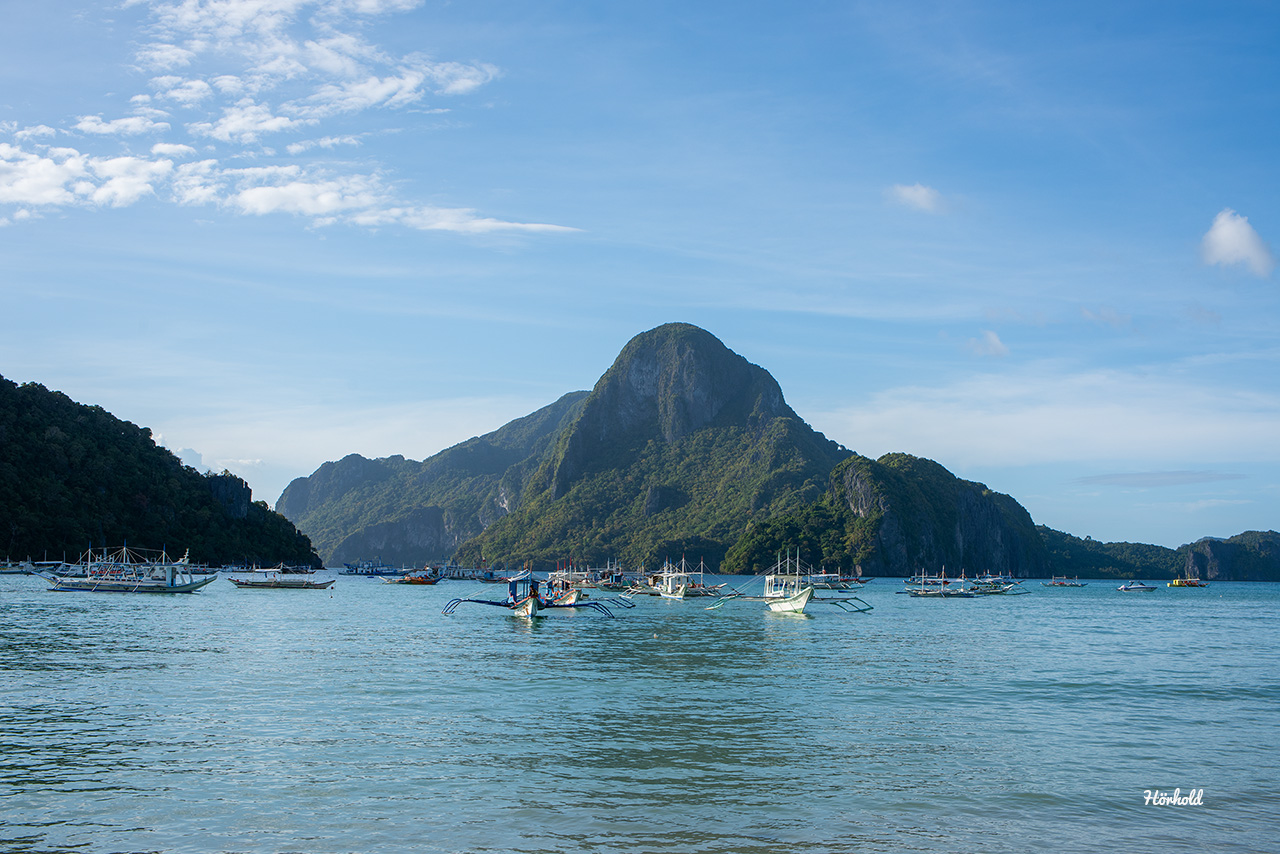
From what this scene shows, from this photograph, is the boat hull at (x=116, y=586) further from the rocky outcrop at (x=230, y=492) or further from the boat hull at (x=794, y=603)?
the rocky outcrop at (x=230, y=492)

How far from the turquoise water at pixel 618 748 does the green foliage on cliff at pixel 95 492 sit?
76847mm

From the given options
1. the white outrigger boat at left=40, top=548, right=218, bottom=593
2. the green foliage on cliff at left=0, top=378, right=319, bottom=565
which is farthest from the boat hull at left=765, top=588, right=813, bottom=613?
the green foliage on cliff at left=0, top=378, right=319, bottom=565

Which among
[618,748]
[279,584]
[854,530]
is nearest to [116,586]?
[279,584]

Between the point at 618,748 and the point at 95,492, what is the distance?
117m

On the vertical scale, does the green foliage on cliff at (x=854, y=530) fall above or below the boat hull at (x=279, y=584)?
above

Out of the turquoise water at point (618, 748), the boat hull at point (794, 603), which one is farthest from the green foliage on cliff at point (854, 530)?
the turquoise water at point (618, 748)

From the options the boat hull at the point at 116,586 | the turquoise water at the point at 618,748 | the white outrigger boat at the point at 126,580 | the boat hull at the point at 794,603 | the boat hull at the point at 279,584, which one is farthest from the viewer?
the boat hull at the point at 279,584

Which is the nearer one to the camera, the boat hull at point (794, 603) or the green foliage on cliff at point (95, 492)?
the boat hull at point (794, 603)

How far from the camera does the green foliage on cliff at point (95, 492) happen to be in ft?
341

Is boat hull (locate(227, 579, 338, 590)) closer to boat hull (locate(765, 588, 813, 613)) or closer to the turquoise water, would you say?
boat hull (locate(765, 588, 813, 613))

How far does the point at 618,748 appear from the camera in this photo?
728 inches

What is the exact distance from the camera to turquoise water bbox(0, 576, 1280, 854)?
13.2 m

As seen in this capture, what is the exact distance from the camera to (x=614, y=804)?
47.2 ft

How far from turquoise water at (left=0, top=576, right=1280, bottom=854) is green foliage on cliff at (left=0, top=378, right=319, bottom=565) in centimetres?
7685
